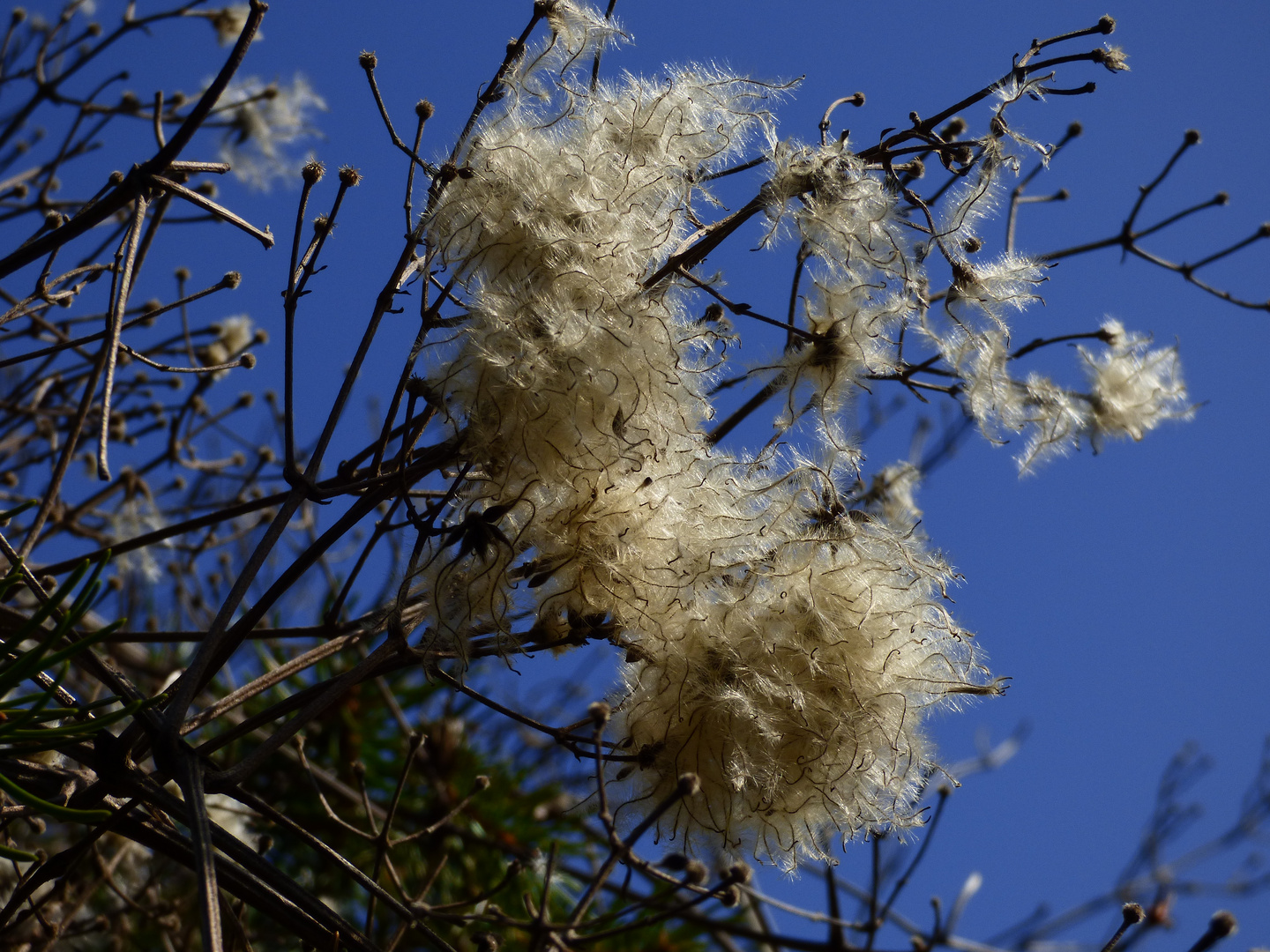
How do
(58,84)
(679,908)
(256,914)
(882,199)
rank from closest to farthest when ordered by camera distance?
1. (679,908)
2. (882,199)
3. (58,84)
4. (256,914)

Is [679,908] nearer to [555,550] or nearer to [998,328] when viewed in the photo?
[555,550]

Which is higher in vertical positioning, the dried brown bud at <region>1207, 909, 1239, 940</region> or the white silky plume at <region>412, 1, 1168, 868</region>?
the white silky plume at <region>412, 1, 1168, 868</region>

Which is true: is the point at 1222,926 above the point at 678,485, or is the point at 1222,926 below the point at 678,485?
below

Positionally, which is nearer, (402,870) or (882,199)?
(882,199)

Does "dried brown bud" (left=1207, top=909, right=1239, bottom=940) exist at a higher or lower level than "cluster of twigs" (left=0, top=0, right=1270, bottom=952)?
lower

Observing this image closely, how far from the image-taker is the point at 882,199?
1335 millimetres

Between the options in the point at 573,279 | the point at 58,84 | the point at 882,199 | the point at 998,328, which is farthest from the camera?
the point at 58,84

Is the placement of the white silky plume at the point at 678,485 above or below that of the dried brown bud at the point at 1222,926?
above

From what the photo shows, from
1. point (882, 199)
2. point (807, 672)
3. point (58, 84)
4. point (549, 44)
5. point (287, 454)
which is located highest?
point (58, 84)

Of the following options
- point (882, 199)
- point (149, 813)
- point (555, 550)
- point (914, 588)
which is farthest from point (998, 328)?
point (149, 813)

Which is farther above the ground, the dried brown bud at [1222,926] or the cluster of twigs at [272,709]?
the cluster of twigs at [272,709]

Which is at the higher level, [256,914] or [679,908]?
[256,914]

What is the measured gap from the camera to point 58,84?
7.23 feet

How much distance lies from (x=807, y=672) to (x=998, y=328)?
0.55m
